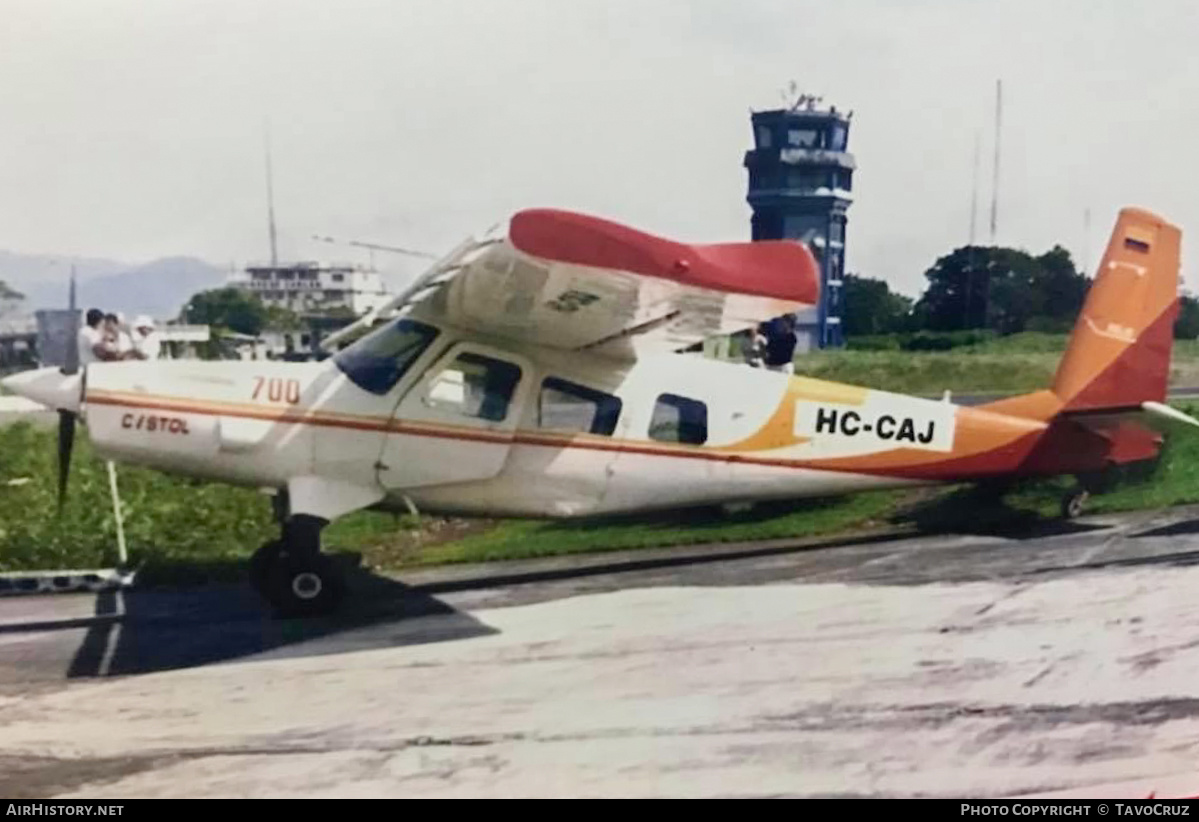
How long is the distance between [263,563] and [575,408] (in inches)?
39.5

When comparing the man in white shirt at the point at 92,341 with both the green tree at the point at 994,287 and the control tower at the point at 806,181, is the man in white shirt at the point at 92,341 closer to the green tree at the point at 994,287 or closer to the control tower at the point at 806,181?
the control tower at the point at 806,181

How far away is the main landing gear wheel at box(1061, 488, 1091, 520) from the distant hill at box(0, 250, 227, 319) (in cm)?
239

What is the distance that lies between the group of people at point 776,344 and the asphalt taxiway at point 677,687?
2.04ft

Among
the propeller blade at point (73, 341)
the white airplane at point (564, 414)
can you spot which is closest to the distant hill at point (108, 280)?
the propeller blade at point (73, 341)

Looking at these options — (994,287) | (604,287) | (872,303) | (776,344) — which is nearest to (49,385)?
(604,287)

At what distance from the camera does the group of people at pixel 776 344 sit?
358 cm

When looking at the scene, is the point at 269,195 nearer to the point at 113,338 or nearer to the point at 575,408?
the point at 113,338

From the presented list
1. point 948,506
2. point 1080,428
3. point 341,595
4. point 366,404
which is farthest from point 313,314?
point 1080,428

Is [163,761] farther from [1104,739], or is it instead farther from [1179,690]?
[1179,690]

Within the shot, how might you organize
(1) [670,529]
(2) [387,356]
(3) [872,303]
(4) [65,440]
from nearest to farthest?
1. (3) [872,303]
2. (4) [65,440]
3. (2) [387,356]
4. (1) [670,529]

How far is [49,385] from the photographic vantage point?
10.8ft

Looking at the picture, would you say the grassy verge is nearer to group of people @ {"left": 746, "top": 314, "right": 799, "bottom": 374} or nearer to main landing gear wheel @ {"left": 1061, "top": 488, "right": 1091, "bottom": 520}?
main landing gear wheel @ {"left": 1061, "top": 488, "right": 1091, "bottom": 520}

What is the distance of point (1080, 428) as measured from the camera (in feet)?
11.9

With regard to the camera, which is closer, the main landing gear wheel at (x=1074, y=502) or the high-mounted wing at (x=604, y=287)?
the high-mounted wing at (x=604, y=287)
